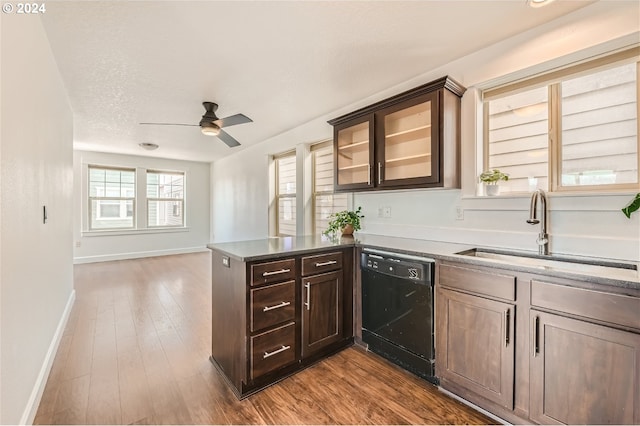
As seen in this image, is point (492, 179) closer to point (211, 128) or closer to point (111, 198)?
A: point (211, 128)

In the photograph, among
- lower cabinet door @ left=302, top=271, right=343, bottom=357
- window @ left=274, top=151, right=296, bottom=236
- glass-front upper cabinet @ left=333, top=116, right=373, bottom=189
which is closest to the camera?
lower cabinet door @ left=302, top=271, right=343, bottom=357

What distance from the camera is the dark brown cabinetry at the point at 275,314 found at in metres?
1.85

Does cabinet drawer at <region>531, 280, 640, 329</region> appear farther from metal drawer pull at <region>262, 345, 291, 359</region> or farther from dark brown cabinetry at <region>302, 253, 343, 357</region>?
metal drawer pull at <region>262, 345, 291, 359</region>

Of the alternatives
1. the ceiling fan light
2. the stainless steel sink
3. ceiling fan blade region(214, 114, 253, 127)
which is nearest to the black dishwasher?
the stainless steel sink

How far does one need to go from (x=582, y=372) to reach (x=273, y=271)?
68.1 inches

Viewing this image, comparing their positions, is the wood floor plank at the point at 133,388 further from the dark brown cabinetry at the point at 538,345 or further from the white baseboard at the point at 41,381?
the dark brown cabinetry at the point at 538,345

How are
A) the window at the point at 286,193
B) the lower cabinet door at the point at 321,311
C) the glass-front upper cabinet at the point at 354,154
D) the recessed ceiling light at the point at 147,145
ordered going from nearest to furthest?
the lower cabinet door at the point at 321,311 → the glass-front upper cabinet at the point at 354,154 → the window at the point at 286,193 → the recessed ceiling light at the point at 147,145

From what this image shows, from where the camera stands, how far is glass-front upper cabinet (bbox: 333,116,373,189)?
2.69 meters

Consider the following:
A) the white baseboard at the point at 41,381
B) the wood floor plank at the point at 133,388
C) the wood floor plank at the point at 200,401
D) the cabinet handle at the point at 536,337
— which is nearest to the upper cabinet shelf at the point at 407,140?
the cabinet handle at the point at 536,337

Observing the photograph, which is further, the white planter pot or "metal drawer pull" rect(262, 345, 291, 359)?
the white planter pot

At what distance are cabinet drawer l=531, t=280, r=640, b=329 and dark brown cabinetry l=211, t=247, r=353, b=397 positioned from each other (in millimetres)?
1352

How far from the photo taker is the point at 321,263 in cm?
223

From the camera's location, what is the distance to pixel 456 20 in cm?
188

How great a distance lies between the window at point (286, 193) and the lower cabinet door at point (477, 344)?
299cm
